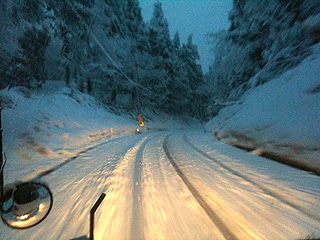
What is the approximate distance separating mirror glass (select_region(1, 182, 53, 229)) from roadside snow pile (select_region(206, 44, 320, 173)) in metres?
5.48

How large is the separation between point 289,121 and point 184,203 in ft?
14.9

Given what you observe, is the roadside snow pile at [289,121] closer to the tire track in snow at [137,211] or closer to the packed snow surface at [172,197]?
the packed snow surface at [172,197]

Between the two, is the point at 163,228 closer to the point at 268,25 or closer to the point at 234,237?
the point at 234,237

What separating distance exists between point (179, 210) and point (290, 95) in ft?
19.8

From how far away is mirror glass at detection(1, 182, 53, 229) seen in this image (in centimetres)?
159

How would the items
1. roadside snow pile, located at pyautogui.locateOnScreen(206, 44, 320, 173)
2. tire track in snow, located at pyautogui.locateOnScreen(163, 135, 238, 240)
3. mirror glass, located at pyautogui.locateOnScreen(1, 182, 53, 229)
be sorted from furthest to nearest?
roadside snow pile, located at pyautogui.locateOnScreen(206, 44, 320, 173)
tire track in snow, located at pyautogui.locateOnScreen(163, 135, 238, 240)
mirror glass, located at pyautogui.locateOnScreen(1, 182, 53, 229)

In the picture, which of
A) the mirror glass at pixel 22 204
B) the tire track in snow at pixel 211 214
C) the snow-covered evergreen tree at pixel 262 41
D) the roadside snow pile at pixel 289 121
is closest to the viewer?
the mirror glass at pixel 22 204

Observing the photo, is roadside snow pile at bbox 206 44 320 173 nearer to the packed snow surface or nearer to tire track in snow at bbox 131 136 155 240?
the packed snow surface

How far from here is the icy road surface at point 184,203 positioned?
1866 millimetres

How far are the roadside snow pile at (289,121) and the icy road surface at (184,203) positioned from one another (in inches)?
23.2

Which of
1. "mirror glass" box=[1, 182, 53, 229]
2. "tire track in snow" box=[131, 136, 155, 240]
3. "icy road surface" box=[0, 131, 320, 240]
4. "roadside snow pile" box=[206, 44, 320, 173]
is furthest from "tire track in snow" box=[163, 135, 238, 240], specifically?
"roadside snow pile" box=[206, 44, 320, 173]

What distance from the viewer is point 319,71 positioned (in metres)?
5.31

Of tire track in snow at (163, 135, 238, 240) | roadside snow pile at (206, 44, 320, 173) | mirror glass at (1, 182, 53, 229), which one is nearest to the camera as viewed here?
mirror glass at (1, 182, 53, 229)

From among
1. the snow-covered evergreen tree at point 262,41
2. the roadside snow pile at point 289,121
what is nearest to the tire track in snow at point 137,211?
the roadside snow pile at point 289,121
